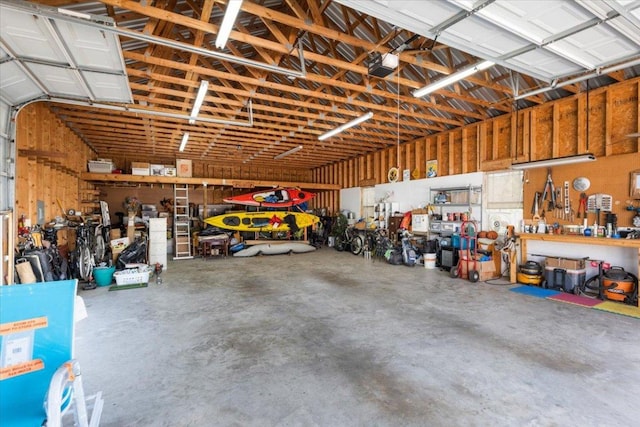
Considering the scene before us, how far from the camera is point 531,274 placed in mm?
5777

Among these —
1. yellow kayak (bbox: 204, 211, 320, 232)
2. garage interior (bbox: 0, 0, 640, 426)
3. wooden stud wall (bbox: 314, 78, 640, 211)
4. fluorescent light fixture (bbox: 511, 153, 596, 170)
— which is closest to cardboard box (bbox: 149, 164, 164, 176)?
garage interior (bbox: 0, 0, 640, 426)

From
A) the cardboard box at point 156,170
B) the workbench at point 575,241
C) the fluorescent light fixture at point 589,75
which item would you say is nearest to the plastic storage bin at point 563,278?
the workbench at point 575,241

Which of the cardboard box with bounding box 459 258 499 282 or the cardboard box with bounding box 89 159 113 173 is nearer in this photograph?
the cardboard box with bounding box 459 258 499 282

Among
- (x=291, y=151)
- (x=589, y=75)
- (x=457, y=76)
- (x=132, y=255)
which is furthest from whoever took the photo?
(x=291, y=151)

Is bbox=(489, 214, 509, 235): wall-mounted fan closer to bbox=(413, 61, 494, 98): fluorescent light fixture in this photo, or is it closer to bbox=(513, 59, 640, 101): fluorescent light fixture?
bbox=(513, 59, 640, 101): fluorescent light fixture

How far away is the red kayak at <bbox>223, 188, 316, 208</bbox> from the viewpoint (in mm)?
10828

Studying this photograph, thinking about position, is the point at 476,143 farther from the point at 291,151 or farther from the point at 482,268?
the point at 291,151

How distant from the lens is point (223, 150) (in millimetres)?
10539

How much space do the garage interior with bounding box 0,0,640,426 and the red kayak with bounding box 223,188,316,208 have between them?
2001 mm

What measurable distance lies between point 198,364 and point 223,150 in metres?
8.81

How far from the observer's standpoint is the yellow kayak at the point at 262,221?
10227 millimetres

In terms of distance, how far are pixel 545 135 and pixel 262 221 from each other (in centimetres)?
832

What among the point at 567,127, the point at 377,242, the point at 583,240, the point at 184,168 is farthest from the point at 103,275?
the point at 567,127

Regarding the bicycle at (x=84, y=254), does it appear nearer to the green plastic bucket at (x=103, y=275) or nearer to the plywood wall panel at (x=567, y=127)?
the green plastic bucket at (x=103, y=275)
